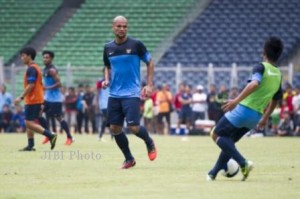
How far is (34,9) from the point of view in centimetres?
4725

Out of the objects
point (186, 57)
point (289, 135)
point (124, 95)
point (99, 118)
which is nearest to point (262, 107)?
point (124, 95)

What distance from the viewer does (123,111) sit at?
623 inches

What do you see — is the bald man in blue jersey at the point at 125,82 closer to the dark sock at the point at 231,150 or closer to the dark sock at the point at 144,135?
the dark sock at the point at 144,135

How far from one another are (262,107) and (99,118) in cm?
2514

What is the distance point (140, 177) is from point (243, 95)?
2.09 m

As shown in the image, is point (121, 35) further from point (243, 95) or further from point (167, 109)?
point (167, 109)

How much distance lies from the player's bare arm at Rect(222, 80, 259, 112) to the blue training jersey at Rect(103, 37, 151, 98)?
3.21 m

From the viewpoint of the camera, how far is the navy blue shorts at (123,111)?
618 inches

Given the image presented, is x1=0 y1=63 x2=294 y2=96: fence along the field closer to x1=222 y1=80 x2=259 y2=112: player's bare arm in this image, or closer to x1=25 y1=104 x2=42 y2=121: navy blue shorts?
x1=25 y1=104 x2=42 y2=121: navy blue shorts

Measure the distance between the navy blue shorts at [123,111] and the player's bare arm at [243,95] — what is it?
10.1ft

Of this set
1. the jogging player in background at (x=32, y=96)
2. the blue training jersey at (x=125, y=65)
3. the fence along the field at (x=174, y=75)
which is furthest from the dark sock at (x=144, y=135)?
the fence along the field at (x=174, y=75)

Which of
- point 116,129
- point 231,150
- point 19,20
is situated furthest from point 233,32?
point 231,150

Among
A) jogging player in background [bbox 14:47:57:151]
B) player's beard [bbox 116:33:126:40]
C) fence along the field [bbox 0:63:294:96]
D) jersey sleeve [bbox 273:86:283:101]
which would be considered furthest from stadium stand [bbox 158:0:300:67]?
jersey sleeve [bbox 273:86:283:101]

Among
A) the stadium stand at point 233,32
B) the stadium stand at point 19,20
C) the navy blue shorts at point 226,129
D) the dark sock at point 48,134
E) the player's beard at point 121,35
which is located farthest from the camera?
the stadium stand at point 19,20
